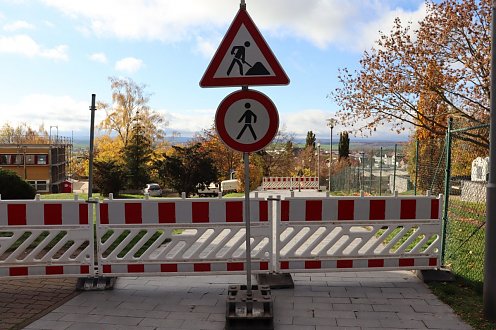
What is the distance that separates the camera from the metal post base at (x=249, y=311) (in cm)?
408

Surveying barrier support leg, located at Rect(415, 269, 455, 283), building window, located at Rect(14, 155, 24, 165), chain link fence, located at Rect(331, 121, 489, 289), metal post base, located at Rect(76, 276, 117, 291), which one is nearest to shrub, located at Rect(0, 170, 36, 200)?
metal post base, located at Rect(76, 276, 117, 291)

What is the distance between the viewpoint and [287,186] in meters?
33.7

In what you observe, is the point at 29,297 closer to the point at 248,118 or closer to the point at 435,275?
the point at 248,118

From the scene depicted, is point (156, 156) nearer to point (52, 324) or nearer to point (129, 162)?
point (129, 162)

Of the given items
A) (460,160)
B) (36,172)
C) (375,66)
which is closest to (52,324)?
(375,66)

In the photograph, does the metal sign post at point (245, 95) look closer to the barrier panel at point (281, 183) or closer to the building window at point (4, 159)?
the barrier panel at point (281, 183)

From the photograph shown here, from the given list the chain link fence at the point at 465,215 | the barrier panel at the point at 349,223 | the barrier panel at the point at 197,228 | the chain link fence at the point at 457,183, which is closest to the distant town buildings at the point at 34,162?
the chain link fence at the point at 457,183

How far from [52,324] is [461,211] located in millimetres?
8660

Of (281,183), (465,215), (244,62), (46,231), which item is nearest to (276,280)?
(244,62)

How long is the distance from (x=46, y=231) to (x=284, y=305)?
3165mm

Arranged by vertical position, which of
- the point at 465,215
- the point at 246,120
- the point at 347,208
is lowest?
the point at 465,215

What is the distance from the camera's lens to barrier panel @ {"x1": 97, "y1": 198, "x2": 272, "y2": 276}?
17.3ft

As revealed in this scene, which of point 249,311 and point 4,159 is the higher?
point 4,159

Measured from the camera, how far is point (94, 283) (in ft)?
17.3
